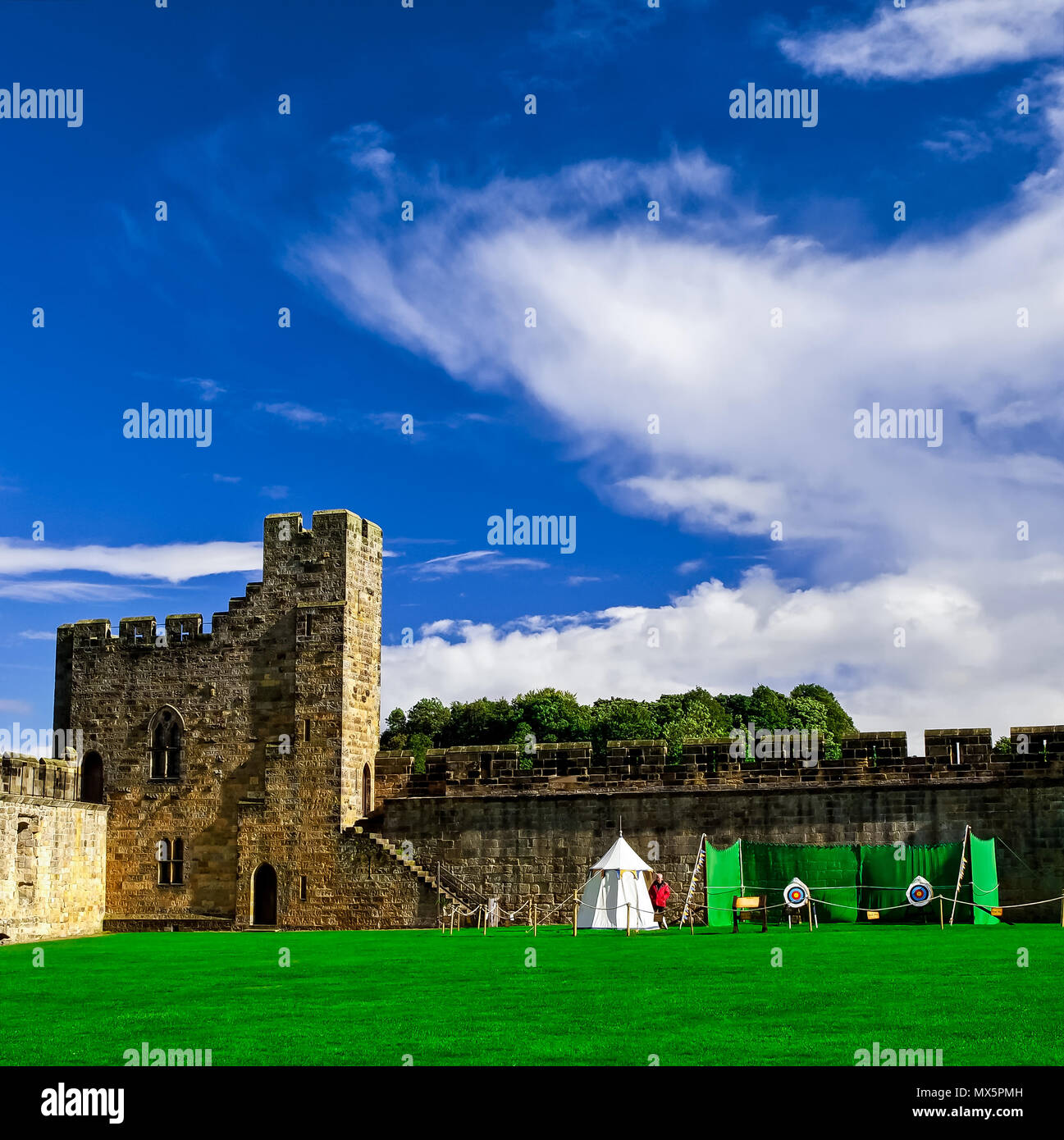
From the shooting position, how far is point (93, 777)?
35406mm

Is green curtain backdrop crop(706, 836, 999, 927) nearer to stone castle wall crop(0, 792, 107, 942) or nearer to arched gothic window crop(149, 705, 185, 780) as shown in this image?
arched gothic window crop(149, 705, 185, 780)

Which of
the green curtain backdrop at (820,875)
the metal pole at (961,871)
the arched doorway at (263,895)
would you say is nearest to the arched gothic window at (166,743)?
the arched doorway at (263,895)

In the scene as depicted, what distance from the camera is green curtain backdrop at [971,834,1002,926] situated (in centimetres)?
2708

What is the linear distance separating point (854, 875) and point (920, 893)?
1.51 meters

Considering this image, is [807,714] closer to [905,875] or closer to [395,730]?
[395,730]

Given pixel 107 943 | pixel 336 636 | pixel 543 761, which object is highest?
pixel 336 636

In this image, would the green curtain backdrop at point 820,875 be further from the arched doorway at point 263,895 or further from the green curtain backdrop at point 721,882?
the arched doorway at point 263,895

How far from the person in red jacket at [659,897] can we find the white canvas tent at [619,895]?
0.69ft

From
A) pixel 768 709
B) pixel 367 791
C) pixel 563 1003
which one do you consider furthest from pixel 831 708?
pixel 563 1003

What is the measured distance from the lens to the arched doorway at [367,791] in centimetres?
3331

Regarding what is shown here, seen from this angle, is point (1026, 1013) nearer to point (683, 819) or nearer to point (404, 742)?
point (683, 819)

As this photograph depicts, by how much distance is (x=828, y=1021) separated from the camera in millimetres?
11453
